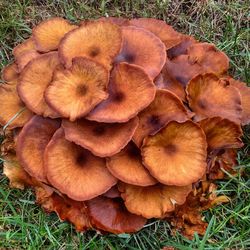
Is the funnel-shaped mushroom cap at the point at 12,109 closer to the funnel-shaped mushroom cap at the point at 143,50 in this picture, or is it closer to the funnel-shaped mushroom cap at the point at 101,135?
the funnel-shaped mushroom cap at the point at 101,135

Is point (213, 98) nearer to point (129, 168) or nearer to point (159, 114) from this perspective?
point (159, 114)

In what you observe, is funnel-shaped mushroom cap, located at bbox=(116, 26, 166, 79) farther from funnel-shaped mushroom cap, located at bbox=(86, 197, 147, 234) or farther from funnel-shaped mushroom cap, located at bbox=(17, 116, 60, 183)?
funnel-shaped mushroom cap, located at bbox=(86, 197, 147, 234)

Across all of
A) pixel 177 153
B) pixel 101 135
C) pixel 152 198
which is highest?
pixel 101 135

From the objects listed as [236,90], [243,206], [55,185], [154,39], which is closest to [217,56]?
[236,90]

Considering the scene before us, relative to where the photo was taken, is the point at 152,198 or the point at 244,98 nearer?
the point at 152,198

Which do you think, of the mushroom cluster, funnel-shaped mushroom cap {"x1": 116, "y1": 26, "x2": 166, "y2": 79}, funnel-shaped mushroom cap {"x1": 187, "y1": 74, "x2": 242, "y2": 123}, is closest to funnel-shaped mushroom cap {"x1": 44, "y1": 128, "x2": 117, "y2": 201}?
the mushroom cluster

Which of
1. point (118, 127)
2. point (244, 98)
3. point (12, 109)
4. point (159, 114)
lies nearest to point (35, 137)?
point (12, 109)

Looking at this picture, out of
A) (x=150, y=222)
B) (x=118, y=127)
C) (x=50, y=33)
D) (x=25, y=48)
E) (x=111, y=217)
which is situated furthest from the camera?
(x=25, y=48)
